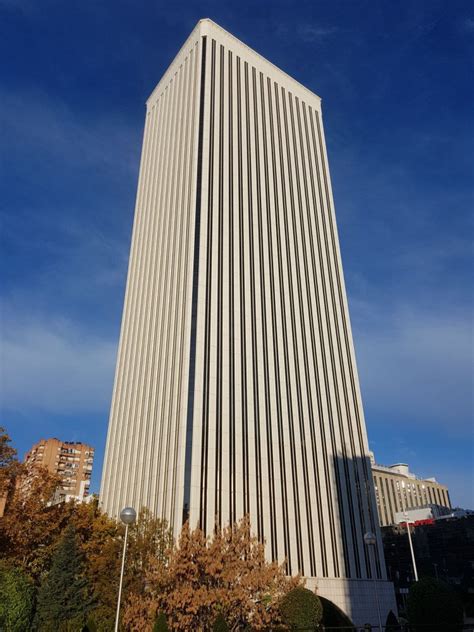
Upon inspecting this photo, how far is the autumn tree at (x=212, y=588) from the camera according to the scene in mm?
31438

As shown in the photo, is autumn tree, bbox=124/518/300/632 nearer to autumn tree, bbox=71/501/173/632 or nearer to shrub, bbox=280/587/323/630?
shrub, bbox=280/587/323/630

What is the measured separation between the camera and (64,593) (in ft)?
136

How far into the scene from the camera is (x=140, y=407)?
→ 204ft

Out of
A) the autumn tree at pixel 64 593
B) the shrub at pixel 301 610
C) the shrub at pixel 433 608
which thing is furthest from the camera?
the autumn tree at pixel 64 593

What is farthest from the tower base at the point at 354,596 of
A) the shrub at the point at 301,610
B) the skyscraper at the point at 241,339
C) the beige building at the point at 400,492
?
the beige building at the point at 400,492

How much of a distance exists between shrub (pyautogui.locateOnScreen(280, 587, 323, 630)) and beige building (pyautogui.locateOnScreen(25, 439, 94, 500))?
9832 centimetres

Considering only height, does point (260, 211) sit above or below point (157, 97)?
below

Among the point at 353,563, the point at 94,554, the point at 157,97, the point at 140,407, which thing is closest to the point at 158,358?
the point at 140,407

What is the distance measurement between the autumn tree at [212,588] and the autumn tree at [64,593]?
7.64 metres

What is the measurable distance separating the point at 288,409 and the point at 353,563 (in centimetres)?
1725

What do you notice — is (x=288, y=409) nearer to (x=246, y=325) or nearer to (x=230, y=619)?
(x=246, y=325)

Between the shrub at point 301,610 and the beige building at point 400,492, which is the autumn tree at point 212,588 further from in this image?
the beige building at point 400,492

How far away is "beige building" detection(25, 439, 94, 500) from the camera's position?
118250mm

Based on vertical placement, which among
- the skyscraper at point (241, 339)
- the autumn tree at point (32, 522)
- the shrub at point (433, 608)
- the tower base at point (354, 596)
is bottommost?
the shrub at point (433, 608)
